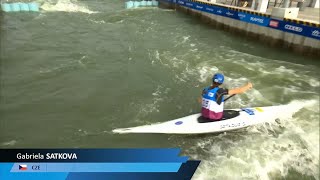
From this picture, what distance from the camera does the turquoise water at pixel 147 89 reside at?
8.16m

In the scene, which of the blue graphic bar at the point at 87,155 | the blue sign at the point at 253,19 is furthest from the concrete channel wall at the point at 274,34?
the blue graphic bar at the point at 87,155

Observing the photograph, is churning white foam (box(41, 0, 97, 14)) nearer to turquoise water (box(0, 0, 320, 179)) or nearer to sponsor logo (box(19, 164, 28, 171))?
turquoise water (box(0, 0, 320, 179))

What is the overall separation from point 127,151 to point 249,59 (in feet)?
36.7

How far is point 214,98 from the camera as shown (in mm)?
7812

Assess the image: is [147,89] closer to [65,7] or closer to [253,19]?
[253,19]

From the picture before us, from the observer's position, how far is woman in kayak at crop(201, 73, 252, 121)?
772cm

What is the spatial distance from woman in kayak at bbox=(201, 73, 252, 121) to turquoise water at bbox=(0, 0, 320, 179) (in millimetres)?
684

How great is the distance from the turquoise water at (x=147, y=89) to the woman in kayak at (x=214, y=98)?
68 cm

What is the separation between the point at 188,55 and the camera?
15508mm

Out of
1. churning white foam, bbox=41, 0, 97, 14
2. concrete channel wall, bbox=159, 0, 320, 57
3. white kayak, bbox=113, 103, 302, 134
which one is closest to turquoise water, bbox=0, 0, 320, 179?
white kayak, bbox=113, 103, 302, 134

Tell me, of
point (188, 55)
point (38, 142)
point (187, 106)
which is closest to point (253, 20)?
point (188, 55)

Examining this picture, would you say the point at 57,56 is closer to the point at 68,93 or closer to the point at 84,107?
the point at 68,93

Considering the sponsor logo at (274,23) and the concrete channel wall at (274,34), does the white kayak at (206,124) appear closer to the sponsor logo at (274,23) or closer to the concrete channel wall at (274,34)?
the concrete channel wall at (274,34)

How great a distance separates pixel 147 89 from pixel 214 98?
13.2 feet
